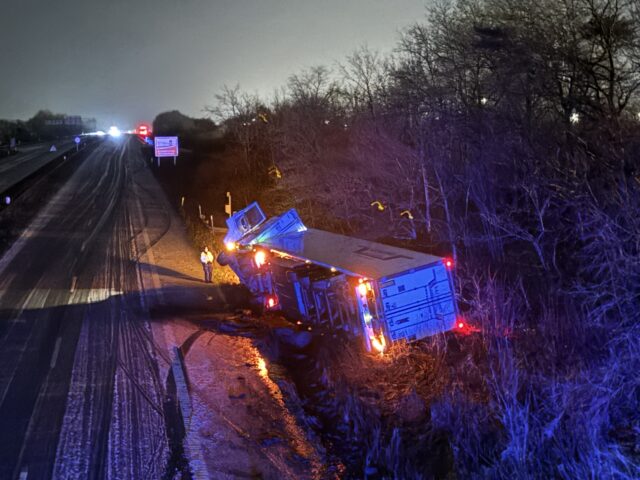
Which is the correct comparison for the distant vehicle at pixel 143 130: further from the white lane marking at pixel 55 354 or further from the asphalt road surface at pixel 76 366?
the white lane marking at pixel 55 354

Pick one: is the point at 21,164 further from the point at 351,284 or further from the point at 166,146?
the point at 351,284

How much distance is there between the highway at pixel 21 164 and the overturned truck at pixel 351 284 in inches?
1009

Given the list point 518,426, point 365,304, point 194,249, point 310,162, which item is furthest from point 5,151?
point 518,426

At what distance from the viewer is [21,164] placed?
5175cm

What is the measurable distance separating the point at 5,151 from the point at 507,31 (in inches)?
2299

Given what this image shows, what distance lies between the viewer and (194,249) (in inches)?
934

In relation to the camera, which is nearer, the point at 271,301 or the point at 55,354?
the point at 55,354

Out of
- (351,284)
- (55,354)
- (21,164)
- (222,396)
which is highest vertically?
(21,164)

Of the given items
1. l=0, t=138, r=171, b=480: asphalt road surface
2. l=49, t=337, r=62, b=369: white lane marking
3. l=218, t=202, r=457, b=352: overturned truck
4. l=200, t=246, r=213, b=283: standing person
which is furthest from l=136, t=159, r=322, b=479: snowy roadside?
l=49, t=337, r=62, b=369: white lane marking

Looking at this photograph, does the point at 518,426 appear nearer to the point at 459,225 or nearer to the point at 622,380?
the point at 622,380

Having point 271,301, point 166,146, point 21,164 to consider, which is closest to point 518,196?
point 271,301

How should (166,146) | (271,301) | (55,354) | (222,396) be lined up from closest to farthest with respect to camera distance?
(222,396) < (55,354) < (271,301) < (166,146)

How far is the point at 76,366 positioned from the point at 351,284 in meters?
6.00

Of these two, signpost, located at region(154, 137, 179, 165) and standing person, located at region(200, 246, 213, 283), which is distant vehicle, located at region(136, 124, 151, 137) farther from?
standing person, located at region(200, 246, 213, 283)
